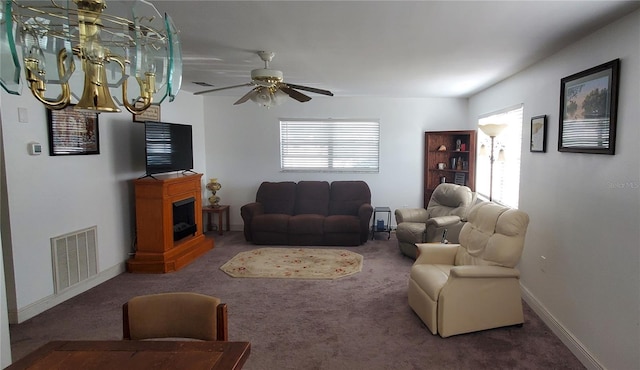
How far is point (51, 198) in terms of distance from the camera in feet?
11.5

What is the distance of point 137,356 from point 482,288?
2526 mm

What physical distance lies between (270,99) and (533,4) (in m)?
2.35

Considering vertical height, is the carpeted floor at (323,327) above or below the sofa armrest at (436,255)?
below

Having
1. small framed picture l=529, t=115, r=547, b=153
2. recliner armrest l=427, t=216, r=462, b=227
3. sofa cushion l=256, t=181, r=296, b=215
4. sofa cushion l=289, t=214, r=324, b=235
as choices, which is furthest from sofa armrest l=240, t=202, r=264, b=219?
small framed picture l=529, t=115, r=547, b=153

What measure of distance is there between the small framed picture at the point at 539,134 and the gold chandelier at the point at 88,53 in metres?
3.25

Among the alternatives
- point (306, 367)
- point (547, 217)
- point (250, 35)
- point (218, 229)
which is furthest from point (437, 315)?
point (218, 229)

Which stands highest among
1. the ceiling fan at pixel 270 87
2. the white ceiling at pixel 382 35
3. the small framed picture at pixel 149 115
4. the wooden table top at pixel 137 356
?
the white ceiling at pixel 382 35

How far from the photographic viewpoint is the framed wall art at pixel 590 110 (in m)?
2.41

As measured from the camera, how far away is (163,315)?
5.54 ft

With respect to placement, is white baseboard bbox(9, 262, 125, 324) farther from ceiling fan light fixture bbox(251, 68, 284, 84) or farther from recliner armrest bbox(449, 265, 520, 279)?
recliner armrest bbox(449, 265, 520, 279)

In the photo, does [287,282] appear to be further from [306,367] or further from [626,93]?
[626,93]

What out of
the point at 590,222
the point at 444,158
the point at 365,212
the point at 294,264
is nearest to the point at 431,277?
the point at 590,222

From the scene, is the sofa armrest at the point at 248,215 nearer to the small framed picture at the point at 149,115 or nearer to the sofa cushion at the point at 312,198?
the sofa cushion at the point at 312,198

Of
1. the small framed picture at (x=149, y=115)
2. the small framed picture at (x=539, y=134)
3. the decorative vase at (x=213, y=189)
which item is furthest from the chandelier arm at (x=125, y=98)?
the decorative vase at (x=213, y=189)
